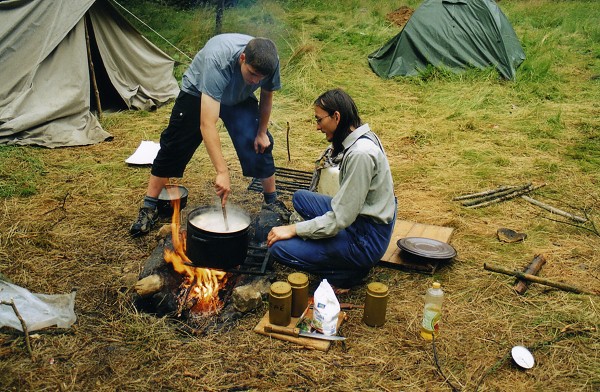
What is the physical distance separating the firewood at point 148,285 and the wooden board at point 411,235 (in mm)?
1702

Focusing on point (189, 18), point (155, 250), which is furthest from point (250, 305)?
point (189, 18)

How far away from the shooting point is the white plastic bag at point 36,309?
122 inches

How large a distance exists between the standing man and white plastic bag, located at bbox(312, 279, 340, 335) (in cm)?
96

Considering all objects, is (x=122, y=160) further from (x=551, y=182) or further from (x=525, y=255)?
(x=551, y=182)

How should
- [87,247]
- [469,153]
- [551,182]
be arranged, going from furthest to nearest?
1. [469,153]
2. [551,182]
3. [87,247]

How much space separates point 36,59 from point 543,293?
6310mm

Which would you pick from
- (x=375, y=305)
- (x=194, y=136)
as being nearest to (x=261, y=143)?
(x=194, y=136)

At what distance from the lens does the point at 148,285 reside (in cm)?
341

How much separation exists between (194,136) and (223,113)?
309 mm

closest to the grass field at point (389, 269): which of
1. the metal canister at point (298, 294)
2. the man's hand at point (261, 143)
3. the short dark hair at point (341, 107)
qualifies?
the metal canister at point (298, 294)

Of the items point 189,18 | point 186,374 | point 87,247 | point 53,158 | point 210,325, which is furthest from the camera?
point 189,18

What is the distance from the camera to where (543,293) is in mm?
3719

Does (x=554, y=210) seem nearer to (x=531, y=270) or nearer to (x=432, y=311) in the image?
(x=531, y=270)

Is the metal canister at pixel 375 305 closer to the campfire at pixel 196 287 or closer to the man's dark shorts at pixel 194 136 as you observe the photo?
the campfire at pixel 196 287
